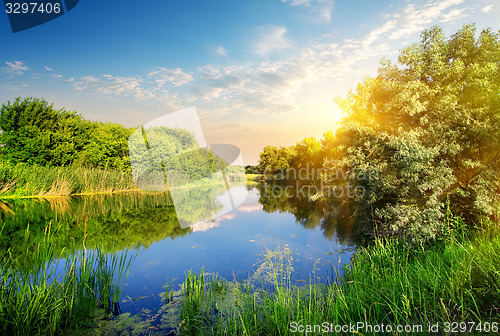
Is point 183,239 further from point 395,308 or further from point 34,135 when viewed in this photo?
point 34,135

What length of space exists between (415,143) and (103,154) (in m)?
36.0

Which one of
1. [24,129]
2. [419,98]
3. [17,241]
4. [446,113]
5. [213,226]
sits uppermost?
[24,129]

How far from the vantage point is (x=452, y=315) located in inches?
127

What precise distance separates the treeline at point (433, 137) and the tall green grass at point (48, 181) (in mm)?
24026

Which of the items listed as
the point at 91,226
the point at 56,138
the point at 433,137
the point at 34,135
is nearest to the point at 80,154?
the point at 56,138

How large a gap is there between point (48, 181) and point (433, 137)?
2722cm

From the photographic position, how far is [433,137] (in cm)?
809

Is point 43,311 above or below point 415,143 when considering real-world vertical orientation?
below

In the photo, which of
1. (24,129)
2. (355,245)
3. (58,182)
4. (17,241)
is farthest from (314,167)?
(24,129)

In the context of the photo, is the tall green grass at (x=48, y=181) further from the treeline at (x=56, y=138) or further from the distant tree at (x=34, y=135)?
the distant tree at (x=34, y=135)

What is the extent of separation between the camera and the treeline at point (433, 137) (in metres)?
7.50

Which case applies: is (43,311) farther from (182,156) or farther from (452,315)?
(182,156)

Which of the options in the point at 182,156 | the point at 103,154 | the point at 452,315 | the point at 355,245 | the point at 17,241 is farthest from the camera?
the point at 182,156

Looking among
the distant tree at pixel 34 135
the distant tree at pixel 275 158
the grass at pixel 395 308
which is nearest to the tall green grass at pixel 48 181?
the distant tree at pixel 34 135
